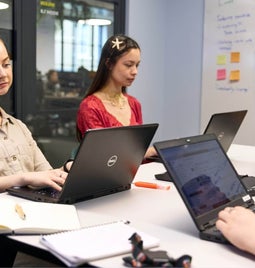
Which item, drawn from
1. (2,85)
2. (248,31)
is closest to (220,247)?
(2,85)

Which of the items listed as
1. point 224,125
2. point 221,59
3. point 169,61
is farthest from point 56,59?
point 224,125

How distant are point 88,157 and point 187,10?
2.99m

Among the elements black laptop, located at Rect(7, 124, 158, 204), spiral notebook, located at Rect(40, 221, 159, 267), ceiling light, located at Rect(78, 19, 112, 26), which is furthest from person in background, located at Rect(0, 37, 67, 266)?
ceiling light, located at Rect(78, 19, 112, 26)

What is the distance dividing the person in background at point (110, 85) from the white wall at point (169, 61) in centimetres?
141

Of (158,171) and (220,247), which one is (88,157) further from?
(158,171)

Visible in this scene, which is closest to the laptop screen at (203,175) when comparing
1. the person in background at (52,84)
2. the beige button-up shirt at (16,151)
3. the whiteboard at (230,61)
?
the beige button-up shirt at (16,151)

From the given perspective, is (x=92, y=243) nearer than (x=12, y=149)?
Yes

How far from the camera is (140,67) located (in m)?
4.01

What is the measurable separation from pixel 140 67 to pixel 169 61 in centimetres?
35

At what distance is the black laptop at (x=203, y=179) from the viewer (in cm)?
113

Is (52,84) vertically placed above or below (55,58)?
below

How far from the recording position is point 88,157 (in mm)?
1337

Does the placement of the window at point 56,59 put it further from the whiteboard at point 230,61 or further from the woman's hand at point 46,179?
the woman's hand at point 46,179

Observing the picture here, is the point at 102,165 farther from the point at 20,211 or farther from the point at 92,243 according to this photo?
the point at 92,243
